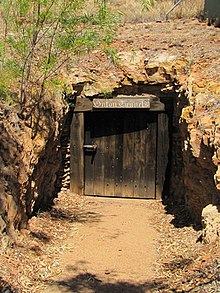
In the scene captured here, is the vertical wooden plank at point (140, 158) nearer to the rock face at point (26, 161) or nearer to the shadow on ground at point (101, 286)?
the rock face at point (26, 161)

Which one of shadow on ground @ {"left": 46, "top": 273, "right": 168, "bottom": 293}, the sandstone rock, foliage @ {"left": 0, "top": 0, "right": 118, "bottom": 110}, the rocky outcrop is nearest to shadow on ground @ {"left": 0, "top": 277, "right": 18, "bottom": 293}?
shadow on ground @ {"left": 46, "top": 273, "right": 168, "bottom": 293}

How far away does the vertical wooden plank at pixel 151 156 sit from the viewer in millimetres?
8477

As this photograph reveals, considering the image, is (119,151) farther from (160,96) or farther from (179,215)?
(179,215)

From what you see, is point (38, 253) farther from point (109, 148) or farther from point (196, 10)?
point (196, 10)

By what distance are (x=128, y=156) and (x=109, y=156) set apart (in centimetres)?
45

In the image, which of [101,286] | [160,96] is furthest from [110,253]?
[160,96]

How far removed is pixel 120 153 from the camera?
8.66 metres

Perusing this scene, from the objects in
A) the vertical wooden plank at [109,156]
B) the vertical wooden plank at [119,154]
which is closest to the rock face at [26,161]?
the vertical wooden plank at [109,156]

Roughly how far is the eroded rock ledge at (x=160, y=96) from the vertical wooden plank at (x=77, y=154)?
0.63m

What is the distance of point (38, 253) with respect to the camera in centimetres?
516

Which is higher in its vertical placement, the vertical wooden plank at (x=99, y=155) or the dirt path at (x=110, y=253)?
the vertical wooden plank at (x=99, y=155)

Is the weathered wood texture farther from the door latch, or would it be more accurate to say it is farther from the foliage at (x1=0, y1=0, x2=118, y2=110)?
the foliage at (x1=0, y1=0, x2=118, y2=110)

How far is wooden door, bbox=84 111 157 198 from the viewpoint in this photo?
8.52 m

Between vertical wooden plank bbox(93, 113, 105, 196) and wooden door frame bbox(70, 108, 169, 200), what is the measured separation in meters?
0.32
